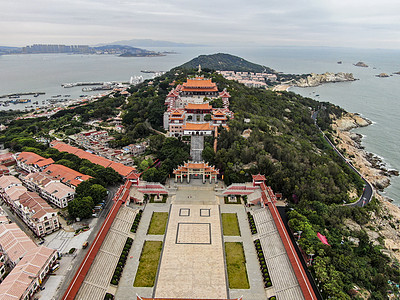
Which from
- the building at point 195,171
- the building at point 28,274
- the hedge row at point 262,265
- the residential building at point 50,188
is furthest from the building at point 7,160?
the hedge row at point 262,265

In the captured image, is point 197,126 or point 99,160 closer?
point 99,160

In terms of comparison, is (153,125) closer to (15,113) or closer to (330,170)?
(330,170)

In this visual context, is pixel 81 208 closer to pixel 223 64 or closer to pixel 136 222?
pixel 136 222

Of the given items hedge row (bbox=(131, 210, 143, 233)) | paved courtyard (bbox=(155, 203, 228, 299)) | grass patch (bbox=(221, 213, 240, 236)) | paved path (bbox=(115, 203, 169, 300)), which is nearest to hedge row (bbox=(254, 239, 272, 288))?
grass patch (bbox=(221, 213, 240, 236))

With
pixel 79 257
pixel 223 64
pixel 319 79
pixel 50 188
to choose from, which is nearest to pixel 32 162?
pixel 50 188

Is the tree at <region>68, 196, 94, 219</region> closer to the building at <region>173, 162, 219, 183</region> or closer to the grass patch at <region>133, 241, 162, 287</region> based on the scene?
the grass patch at <region>133, 241, 162, 287</region>

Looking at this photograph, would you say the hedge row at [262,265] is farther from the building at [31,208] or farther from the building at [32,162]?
the building at [32,162]

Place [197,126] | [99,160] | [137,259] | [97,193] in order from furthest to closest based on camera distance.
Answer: [197,126] < [99,160] < [97,193] < [137,259]
